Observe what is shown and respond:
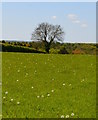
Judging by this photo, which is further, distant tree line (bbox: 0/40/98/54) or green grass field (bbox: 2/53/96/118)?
distant tree line (bbox: 0/40/98/54)

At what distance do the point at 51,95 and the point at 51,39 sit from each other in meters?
75.7

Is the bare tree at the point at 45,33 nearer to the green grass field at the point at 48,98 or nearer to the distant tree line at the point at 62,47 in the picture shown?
the distant tree line at the point at 62,47

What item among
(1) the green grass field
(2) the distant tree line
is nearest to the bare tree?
(2) the distant tree line

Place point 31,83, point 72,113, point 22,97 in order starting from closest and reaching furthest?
1. point 72,113
2. point 22,97
3. point 31,83

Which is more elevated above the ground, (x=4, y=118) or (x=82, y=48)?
(x=82, y=48)

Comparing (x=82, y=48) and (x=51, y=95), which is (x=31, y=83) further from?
(x=82, y=48)

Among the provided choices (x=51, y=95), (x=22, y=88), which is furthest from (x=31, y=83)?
(x=51, y=95)

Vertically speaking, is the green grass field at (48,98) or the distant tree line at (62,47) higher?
the distant tree line at (62,47)

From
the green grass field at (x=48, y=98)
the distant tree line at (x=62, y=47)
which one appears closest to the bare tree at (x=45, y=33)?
the distant tree line at (x=62, y=47)

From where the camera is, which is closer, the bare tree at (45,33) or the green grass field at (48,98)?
the green grass field at (48,98)

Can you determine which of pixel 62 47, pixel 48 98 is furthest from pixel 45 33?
pixel 48 98

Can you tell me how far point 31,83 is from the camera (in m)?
13.6

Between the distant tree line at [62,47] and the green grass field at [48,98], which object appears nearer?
the green grass field at [48,98]

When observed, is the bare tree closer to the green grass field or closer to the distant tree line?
the distant tree line
